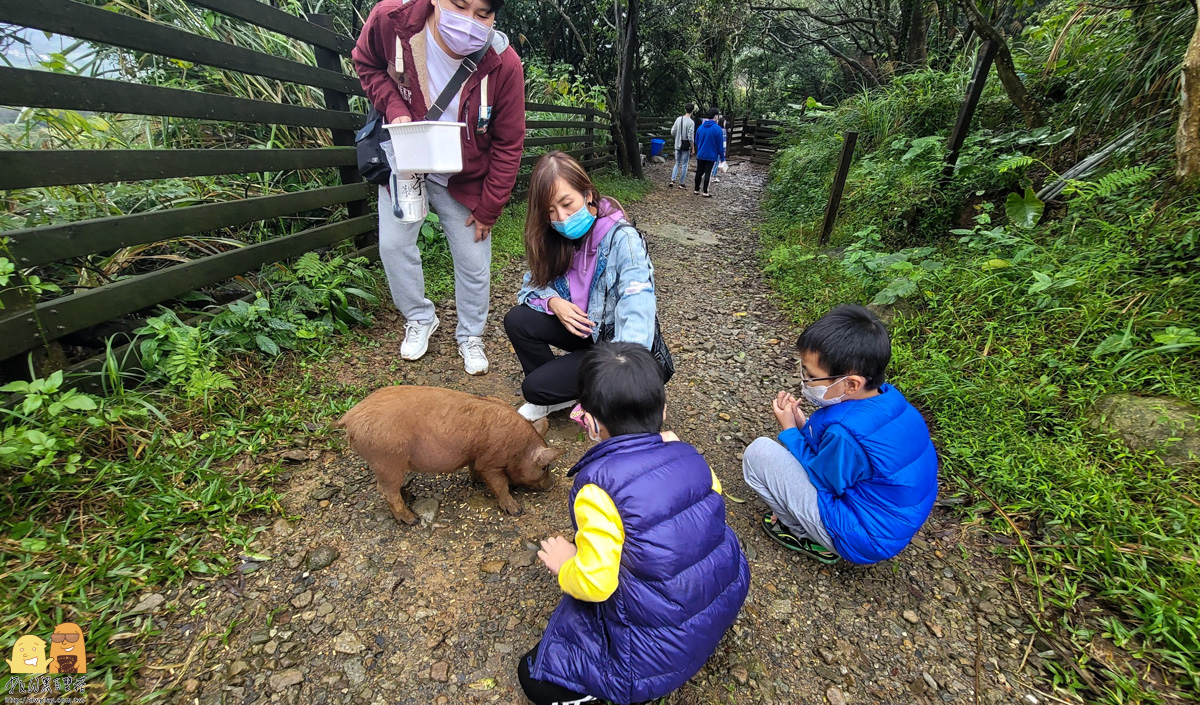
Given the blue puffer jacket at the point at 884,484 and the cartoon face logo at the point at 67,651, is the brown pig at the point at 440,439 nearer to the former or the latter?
the cartoon face logo at the point at 67,651

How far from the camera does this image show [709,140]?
37.7 feet

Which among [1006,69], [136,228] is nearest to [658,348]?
[136,228]

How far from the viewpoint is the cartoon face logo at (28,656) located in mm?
1524

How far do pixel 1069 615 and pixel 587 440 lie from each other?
2.40 meters

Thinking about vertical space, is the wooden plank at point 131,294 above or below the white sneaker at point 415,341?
above

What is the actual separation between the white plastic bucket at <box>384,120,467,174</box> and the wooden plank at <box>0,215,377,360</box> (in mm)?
1464

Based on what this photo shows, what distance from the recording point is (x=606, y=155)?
1238 centimetres

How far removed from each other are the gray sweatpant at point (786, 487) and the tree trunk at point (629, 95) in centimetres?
1062

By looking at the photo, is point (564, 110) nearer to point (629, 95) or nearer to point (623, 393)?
point (629, 95)

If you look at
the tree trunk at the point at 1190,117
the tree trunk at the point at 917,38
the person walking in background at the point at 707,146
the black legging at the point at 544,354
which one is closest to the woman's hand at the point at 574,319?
the black legging at the point at 544,354

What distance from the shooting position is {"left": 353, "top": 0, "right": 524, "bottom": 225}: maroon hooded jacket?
272cm

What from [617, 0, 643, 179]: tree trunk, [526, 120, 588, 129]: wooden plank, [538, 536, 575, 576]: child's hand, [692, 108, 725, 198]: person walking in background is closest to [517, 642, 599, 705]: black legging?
[538, 536, 575, 576]: child's hand

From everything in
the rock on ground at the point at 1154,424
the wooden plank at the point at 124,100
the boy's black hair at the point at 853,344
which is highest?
the wooden plank at the point at 124,100

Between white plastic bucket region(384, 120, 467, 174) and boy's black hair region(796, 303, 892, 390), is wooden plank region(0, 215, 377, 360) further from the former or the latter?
boy's black hair region(796, 303, 892, 390)
